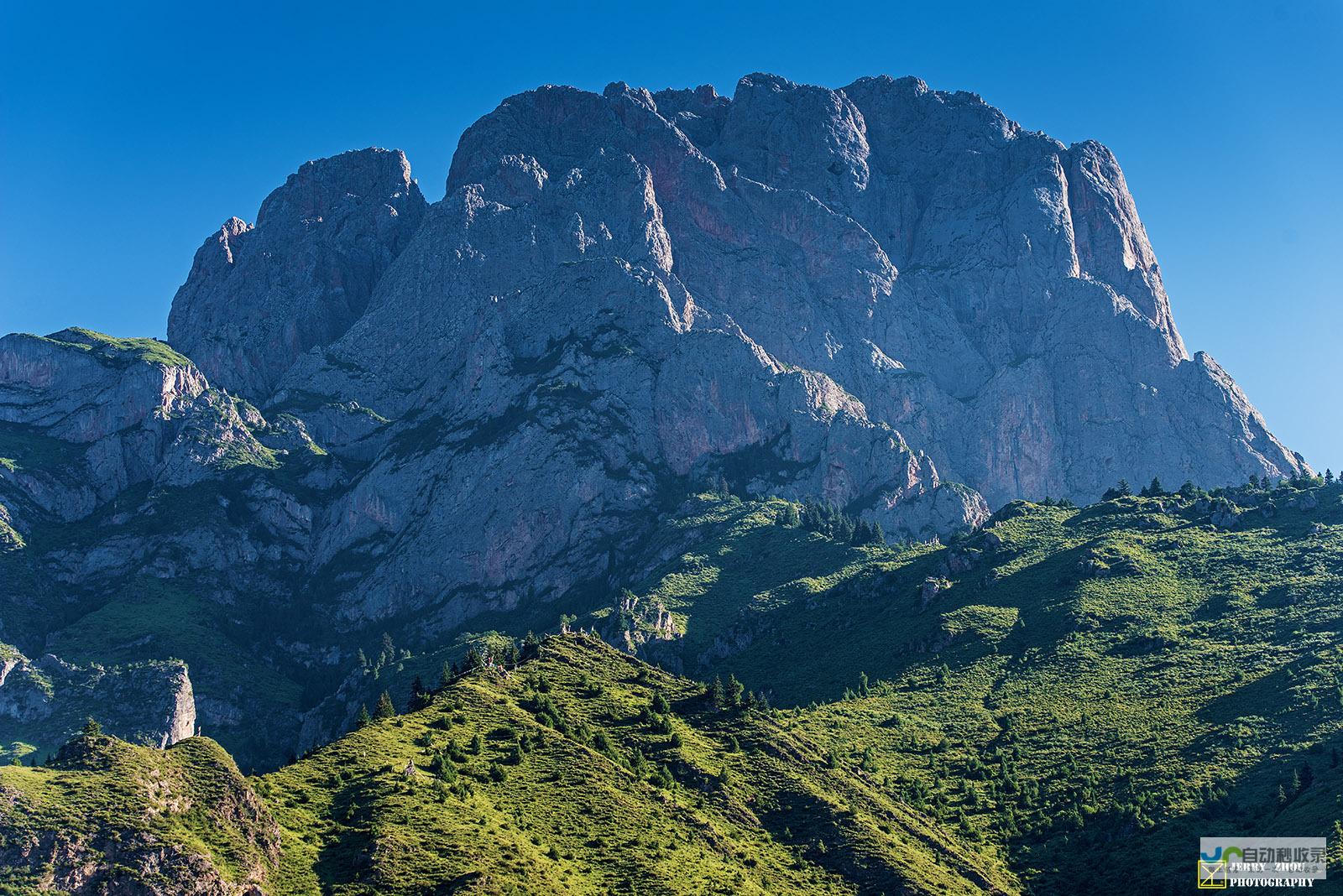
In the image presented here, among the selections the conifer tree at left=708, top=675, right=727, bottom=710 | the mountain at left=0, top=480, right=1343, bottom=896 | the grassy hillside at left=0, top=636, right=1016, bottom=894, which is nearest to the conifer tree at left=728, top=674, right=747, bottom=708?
the mountain at left=0, top=480, right=1343, bottom=896

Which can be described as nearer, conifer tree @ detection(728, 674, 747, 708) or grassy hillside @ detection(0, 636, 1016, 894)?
grassy hillside @ detection(0, 636, 1016, 894)

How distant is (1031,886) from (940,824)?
14.4 metres

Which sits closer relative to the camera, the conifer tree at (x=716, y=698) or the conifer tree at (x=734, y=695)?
the conifer tree at (x=716, y=698)

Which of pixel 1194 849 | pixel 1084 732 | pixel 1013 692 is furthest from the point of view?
pixel 1013 692

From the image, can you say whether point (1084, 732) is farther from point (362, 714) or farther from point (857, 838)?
point (362, 714)

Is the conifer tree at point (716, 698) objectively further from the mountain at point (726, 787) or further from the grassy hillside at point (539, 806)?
the grassy hillside at point (539, 806)

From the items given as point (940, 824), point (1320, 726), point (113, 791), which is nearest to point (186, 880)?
point (113, 791)

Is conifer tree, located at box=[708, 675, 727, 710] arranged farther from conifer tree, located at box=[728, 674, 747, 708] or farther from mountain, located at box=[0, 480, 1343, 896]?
conifer tree, located at box=[728, 674, 747, 708]

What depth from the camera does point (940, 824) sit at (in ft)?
509

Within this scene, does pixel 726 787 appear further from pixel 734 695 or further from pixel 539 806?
pixel 734 695

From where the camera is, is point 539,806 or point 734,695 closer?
point 539,806

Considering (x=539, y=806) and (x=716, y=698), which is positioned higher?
(x=716, y=698)

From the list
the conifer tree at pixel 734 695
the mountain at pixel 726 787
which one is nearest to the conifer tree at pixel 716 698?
the mountain at pixel 726 787

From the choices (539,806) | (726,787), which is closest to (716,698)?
(726,787)
